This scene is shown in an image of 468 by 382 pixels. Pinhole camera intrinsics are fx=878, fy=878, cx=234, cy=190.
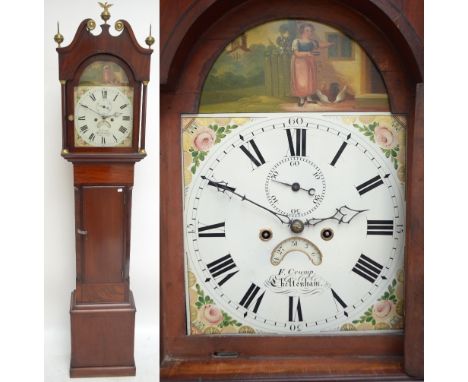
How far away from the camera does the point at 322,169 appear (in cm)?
309

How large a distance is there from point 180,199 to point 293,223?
404 millimetres

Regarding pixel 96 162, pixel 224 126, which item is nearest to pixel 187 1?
pixel 224 126

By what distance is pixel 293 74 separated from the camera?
10.1ft

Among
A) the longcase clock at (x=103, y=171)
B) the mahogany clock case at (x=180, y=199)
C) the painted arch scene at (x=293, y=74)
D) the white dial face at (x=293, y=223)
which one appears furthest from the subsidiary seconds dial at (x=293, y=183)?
the longcase clock at (x=103, y=171)

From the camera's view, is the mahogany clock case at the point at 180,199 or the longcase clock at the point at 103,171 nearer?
the longcase clock at the point at 103,171

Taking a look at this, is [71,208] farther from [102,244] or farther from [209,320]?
[209,320]

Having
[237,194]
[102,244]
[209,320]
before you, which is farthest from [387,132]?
[102,244]

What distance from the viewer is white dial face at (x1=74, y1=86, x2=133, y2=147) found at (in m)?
2.79

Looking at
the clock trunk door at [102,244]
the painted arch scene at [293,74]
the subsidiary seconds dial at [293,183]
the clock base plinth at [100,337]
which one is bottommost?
the clock base plinth at [100,337]

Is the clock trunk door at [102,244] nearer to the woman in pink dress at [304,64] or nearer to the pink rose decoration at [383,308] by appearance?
the woman in pink dress at [304,64]

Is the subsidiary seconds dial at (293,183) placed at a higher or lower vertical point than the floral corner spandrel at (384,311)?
higher

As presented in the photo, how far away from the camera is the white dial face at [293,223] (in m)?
3.08

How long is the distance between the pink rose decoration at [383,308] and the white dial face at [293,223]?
0.05 meters

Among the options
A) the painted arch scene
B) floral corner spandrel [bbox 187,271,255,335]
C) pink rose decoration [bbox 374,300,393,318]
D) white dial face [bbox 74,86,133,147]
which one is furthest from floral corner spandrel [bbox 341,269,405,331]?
white dial face [bbox 74,86,133,147]
